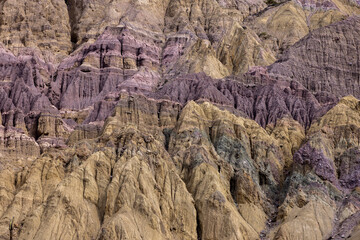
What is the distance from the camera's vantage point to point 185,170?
89.6m

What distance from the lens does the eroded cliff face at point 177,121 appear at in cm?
8075

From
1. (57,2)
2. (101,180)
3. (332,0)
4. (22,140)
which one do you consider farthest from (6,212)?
(332,0)

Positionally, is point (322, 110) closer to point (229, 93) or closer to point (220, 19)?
point (229, 93)

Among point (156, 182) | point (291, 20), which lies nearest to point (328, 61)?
point (291, 20)

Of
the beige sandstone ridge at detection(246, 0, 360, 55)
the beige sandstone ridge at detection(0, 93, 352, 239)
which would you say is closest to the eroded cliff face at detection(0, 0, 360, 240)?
the beige sandstone ridge at detection(0, 93, 352, 239)

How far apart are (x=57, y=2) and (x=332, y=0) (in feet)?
182

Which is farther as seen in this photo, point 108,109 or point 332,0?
point 332,0

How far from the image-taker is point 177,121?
99500 mm

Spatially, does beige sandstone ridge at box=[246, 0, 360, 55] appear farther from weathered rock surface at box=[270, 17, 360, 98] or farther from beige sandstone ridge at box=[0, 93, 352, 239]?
beige sandstone ridge at box=[0, 93, 352, 239]

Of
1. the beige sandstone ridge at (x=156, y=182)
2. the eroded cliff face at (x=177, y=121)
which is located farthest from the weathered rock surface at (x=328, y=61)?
the beige sandstone ridge at (x=156, y=182)

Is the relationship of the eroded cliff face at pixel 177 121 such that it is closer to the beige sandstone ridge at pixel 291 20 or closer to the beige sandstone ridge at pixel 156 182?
the beige sandstone ridge at pixel 156 182

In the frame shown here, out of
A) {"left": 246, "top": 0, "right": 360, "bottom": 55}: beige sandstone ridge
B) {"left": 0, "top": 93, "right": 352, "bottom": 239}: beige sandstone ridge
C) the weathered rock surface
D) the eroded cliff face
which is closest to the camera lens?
{"left": 0, "top": 93, "right": 352, "bottom": 239}: beige sandstone ridge

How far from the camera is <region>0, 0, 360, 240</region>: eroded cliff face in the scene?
8075cm

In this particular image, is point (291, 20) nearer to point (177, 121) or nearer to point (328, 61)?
point (328, 61)
